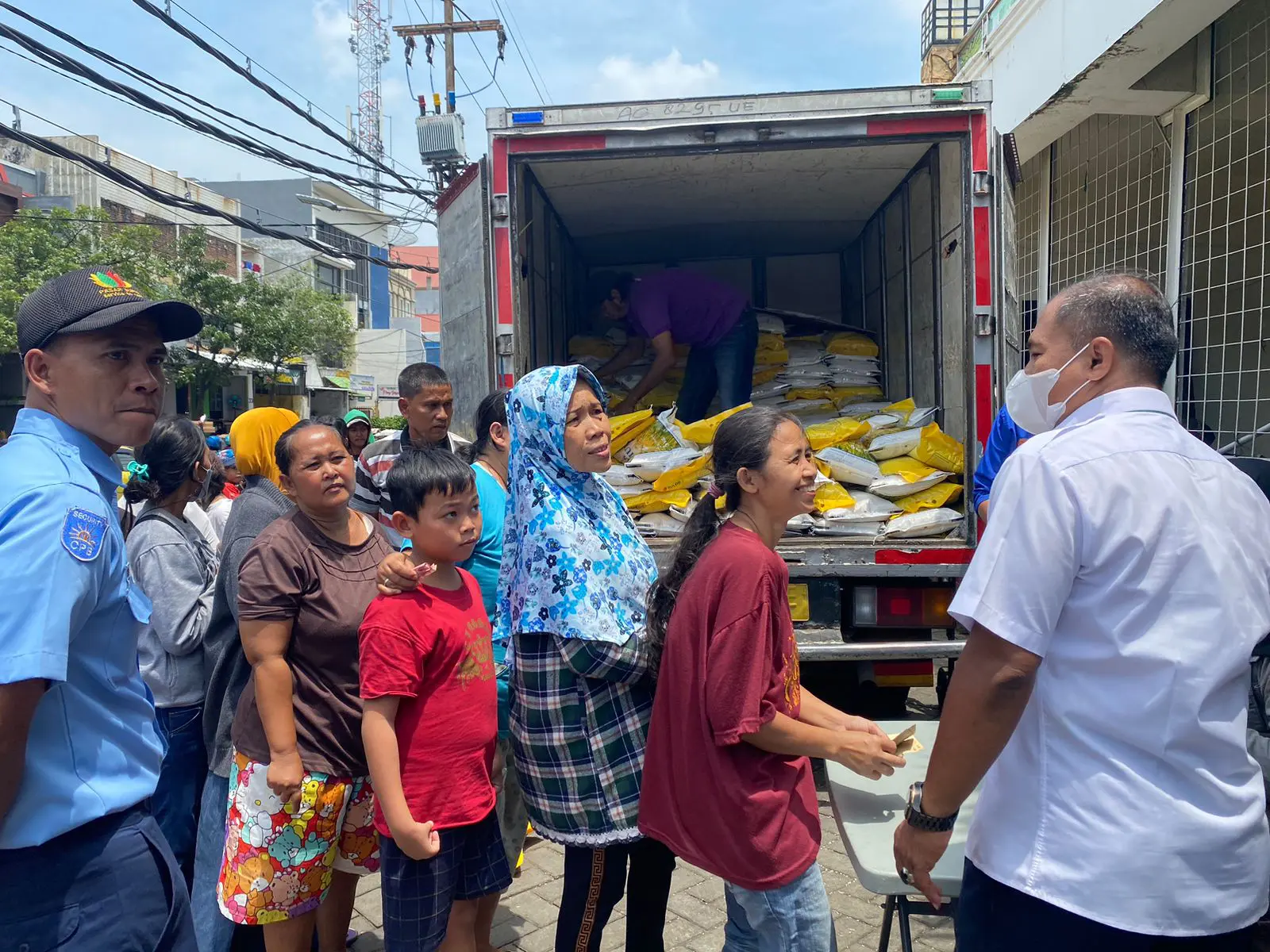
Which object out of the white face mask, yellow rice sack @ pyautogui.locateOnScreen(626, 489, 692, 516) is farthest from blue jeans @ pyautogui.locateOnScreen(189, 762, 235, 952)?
yellow rice sack @ pyautogui.locateOnScreen(626, 489, 692, 516)

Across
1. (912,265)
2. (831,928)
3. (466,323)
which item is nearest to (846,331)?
(912,265)

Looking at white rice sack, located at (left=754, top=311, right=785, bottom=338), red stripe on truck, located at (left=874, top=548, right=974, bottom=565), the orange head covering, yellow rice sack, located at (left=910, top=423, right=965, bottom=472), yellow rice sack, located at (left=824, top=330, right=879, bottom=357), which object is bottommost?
red stripe on truck, located at (left=874, top=548, right=974, bottom=565)

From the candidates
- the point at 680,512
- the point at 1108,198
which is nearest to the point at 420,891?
the point at 680,512

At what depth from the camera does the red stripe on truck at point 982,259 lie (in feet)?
12.8

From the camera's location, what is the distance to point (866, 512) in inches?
160

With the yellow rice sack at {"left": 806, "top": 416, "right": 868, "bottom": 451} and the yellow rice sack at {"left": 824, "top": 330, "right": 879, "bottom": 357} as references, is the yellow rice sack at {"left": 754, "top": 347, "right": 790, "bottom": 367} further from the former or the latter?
the yellow rice sack at {"left": 806, "top": 416, "right": 868, "bottom": 451}

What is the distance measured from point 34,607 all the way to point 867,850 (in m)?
1.48

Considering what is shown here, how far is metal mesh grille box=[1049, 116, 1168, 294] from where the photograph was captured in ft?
20.2

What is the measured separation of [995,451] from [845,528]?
29.7 inches

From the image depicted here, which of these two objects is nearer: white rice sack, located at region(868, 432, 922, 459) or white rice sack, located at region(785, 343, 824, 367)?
white rice sack, located at region(868, 432, 922, 459)

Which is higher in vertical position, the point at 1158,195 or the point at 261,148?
the point at 261,148

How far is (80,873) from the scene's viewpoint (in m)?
1.31

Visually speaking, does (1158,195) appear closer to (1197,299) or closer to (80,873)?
(1197,299)

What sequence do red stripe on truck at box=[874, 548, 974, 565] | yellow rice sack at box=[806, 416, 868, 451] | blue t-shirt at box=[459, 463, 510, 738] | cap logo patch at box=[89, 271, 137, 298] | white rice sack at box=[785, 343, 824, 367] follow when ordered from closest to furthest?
cap logo patch at box=[89, 271, 137, 298] < blue t-shirt at box=[459, 463, 510, 738] < red stripe on truck at box=[874, 548, 974, 565] < yellow rice sack at box=[806, 416, 868, 451] < white rice sack at box=[785, 343, 824, 367]
